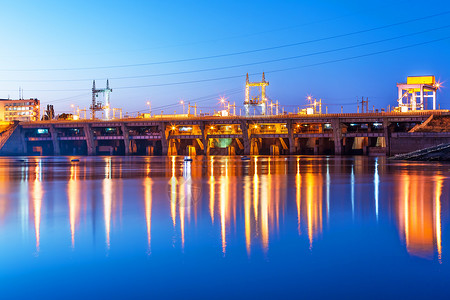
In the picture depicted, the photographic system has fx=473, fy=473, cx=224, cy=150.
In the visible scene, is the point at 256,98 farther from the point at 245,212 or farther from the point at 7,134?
the point at 245,212

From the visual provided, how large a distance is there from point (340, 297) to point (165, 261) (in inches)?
118

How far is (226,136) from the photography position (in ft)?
322

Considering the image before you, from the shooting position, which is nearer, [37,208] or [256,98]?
[37,208]

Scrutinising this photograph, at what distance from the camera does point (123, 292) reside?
630cm

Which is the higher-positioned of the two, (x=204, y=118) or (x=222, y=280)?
(x=204, y=118)

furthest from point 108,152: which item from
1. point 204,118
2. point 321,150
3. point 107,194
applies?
point 107,194

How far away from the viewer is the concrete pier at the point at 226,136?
289 feet

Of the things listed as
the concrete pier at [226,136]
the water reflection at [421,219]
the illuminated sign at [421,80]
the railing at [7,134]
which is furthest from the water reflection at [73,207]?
the illuminated sign at [421,80]

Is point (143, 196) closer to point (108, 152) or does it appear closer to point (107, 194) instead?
point (107, 194)

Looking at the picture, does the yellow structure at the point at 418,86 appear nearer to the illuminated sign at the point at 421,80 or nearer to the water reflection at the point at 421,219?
the illuminated sign at the point at 421,80

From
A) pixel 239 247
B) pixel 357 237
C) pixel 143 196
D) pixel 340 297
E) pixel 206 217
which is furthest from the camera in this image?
pixel 143 196

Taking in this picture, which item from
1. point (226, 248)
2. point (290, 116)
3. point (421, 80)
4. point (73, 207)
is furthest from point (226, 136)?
point (226, 248)

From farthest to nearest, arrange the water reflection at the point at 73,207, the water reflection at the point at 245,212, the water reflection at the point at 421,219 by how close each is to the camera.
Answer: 1. the water reflection at the point at 73,207
2. the water reflection at the point at 245,212
3. the water reflection at the point at 421,219

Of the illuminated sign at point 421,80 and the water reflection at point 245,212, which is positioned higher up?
the illuminated sign at point 421,80
